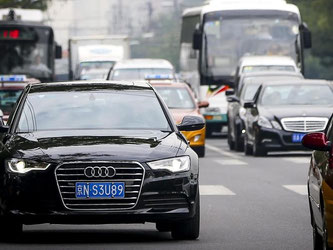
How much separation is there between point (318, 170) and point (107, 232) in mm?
3596

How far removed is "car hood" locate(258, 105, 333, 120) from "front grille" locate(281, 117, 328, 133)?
77mm

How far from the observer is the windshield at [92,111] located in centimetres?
1395

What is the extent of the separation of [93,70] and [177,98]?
82.3 feet

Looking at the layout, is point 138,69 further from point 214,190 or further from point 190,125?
point 190,125

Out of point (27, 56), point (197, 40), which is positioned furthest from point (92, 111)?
point (27, 56)

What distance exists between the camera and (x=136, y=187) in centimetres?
1271

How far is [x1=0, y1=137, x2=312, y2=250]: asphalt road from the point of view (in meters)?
13.0

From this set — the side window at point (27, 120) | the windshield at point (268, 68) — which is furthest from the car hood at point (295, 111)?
the side window at point (27, 120)

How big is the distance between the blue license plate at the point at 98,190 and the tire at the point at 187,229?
81 centimetres

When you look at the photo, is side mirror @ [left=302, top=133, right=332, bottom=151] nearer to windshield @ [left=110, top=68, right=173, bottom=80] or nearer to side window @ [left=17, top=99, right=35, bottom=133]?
side window @ [left=17, top=99, right=35, bottom=133]

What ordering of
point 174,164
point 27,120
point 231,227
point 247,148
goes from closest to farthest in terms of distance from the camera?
point 174,164 → point 27,120 → point 231,227 → point 247,148

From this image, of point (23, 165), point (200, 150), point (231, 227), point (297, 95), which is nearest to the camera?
point (23, 165)

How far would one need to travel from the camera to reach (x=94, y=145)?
509 inches

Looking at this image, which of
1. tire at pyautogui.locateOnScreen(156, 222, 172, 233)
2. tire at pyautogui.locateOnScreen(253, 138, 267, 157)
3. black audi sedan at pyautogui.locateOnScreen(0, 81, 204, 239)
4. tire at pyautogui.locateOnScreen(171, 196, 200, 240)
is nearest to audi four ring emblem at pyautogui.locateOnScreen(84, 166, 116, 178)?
black audi sedan at pyautogui.locateOnScreen(0, 81, 204, 239)
